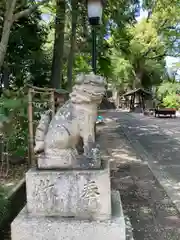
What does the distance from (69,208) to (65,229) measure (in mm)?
164

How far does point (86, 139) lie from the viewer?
2.32 metres

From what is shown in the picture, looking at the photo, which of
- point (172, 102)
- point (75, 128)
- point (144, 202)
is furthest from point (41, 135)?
point (172, 102)

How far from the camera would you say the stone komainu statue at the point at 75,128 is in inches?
89.7

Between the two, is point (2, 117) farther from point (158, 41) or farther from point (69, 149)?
A: point (158, 41)

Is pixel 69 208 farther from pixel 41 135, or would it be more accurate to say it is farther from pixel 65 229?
pixel 41 135

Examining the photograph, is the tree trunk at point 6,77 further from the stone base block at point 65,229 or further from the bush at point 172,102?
the bush at point 172,102

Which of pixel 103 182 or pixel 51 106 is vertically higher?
pixel 51 106

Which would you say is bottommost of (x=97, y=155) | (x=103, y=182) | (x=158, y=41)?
(x=103, y=182)

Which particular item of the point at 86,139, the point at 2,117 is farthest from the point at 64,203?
the point at 2,117

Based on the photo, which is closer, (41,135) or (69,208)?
(69,208)

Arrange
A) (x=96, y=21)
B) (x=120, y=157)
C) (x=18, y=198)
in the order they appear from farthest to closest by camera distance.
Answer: (x=120, y=157), (x=96, y=21), (x=18, y=198)

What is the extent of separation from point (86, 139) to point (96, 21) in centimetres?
323

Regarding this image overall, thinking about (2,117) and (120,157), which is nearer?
(2,117)

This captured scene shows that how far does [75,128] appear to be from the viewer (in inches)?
91.2
